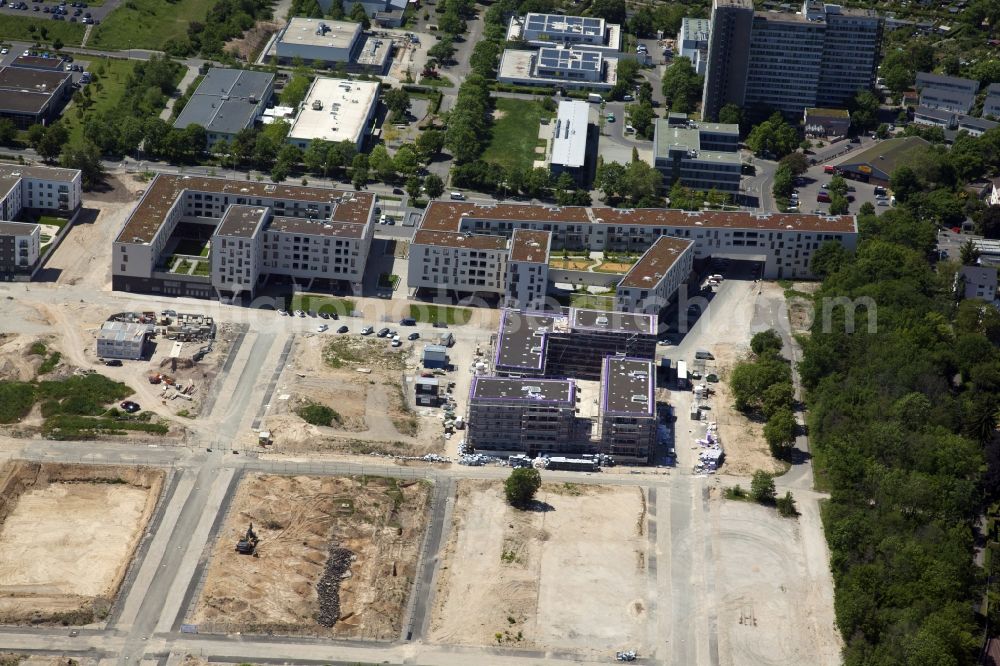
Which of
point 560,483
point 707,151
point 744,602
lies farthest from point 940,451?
point 707,151

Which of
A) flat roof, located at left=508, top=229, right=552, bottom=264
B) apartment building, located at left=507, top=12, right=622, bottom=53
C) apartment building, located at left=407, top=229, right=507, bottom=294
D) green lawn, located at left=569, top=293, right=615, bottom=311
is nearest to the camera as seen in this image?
flat roof, located at left=508, top=229, right=552, bottom=264

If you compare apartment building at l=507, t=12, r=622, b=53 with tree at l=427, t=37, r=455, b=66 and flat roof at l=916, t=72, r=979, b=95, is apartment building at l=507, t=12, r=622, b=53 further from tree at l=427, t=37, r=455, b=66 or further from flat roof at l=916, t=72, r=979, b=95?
flat roof at l=916, t=72, r=979, b=95

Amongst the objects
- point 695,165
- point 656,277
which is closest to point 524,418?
point 656,277

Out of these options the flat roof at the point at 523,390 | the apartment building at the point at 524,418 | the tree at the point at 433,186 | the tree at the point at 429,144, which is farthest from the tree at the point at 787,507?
the tree at the point at 429,144

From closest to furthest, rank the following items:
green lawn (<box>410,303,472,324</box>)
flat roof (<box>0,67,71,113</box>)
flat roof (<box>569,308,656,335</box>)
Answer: flat roof (<box>569,308,656,335</box>) < green lawn (<box>410,303,472,324</box>) < flat roof (<box>0,67,71,113</box>)

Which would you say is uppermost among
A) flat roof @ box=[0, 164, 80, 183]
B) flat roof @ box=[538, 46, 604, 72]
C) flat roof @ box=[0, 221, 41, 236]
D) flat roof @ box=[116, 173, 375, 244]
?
flat roof @ box=[0, 164, 80, 183]

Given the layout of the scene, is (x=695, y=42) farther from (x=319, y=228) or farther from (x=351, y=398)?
(x=351, y=398)

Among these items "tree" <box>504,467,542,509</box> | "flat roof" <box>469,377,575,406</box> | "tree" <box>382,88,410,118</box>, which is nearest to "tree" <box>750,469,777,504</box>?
"flat roof" <box>469,377,575,406</box>
